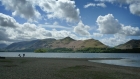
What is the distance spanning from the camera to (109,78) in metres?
24.1

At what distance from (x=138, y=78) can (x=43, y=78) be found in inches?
611

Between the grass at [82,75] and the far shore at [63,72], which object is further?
the grass at [82,75]

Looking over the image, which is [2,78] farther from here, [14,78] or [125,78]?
[125,78]

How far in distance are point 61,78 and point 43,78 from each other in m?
2.57

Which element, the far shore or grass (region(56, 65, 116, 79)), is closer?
the far shore

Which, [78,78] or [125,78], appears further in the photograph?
[125,78]

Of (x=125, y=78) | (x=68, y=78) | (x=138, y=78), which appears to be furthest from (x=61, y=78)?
(x=138, y=78)

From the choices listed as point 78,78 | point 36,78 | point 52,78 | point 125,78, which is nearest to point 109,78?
point 125,78

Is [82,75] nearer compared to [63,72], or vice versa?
[82,75]

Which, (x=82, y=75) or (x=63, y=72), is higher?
(x=63, y=72)

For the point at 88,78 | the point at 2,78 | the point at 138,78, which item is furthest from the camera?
the point at 138,78

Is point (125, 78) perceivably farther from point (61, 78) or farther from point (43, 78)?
point (43, 78)

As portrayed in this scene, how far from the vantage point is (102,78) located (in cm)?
2386

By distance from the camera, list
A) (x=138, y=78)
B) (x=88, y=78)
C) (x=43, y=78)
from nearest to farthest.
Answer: (x=43, y=78)
(x=88, y=78)
(x=138, y=78)
